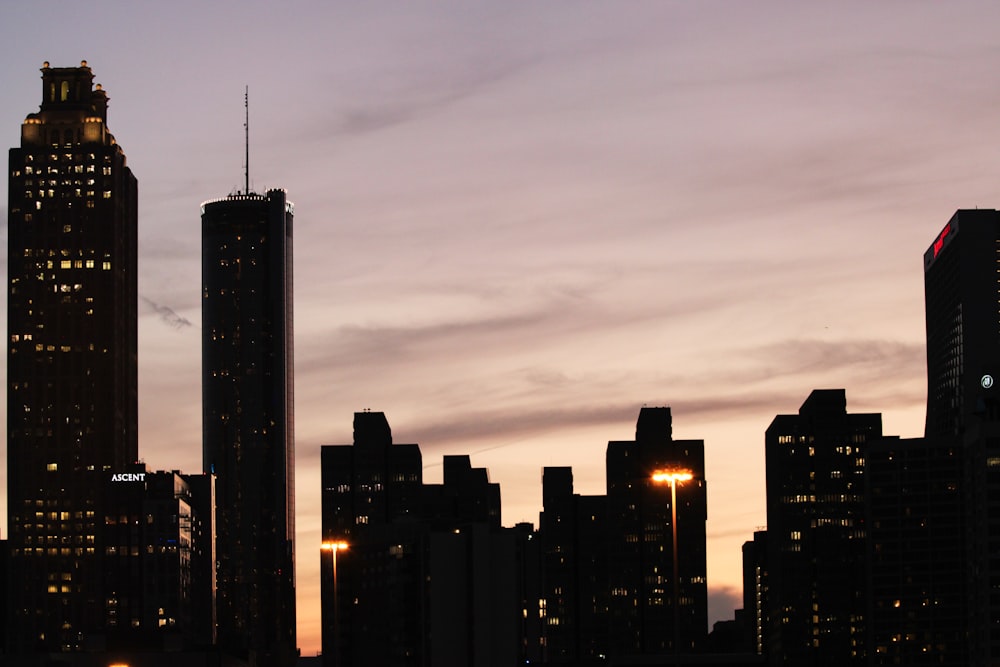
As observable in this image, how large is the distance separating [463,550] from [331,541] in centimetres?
7407

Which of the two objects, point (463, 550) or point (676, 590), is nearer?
point (463, 550)

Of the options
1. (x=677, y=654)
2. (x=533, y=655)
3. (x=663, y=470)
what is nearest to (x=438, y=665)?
(x=677, y=654)

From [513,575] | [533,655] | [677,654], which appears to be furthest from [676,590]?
[533,655]

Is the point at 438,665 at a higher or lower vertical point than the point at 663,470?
lower

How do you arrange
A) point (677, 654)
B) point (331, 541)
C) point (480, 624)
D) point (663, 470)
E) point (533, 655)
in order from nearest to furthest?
point (480, 624), point (677, 654), point (663, 470), point (331, 541), point (533, 655)

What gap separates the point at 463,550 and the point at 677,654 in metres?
24.4

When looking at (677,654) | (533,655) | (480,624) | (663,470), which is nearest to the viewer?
(480,624)

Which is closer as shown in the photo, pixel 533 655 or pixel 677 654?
pixel 677 654

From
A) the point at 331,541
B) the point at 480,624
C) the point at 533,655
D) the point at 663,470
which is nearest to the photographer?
the point at 480,624

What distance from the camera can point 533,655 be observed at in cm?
18900

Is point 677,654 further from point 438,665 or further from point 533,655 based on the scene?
point 533,655

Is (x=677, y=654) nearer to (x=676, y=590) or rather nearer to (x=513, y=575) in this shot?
(x=676, y=590)

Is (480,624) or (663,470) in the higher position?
(663,470)

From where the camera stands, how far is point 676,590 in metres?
106
